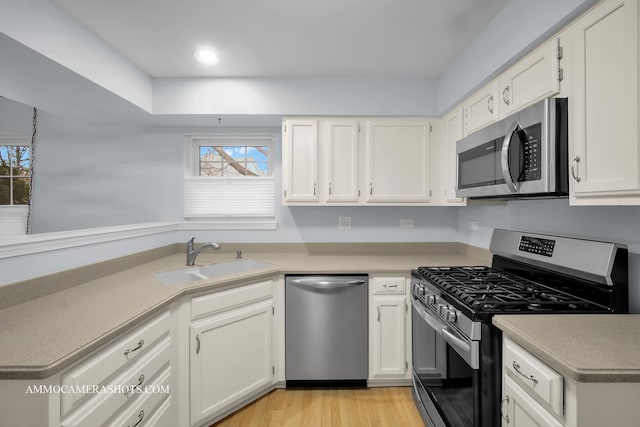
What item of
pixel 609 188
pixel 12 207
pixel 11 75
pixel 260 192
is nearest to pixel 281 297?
pixel 260 192

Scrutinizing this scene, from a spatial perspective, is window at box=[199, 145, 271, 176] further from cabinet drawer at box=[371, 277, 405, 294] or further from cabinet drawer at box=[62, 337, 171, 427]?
cabinet drawer at box=[62, 337, 171, 427]

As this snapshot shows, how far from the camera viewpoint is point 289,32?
1.88 metres

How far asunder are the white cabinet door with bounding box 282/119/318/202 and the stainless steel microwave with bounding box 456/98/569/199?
1.21 m

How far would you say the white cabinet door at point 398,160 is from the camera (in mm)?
2547

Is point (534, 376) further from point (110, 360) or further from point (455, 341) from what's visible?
point (110, 360)

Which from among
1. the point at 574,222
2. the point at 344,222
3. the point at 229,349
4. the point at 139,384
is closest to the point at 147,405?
the point at 139,384

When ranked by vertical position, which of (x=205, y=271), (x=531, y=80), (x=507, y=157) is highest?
(x=531, y=80)

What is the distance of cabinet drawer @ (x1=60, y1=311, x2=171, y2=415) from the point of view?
97cm

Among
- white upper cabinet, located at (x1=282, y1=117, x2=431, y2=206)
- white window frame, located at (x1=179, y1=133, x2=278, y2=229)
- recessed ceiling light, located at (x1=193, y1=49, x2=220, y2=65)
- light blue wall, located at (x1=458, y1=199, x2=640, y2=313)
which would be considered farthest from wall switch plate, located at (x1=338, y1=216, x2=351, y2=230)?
recessed ceiling light, located at (x1=193, y1=49, x2=220, y2=65)

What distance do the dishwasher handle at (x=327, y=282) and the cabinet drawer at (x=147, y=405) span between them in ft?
3.14

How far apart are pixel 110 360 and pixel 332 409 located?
145cm

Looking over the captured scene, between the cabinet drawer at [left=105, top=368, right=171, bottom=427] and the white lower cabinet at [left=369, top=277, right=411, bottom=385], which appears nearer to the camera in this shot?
the cabinet drawer at [left=105, top=368, right=171, bottom=427]

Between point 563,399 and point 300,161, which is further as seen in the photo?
point 300,161

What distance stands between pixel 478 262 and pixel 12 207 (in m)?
4.18
